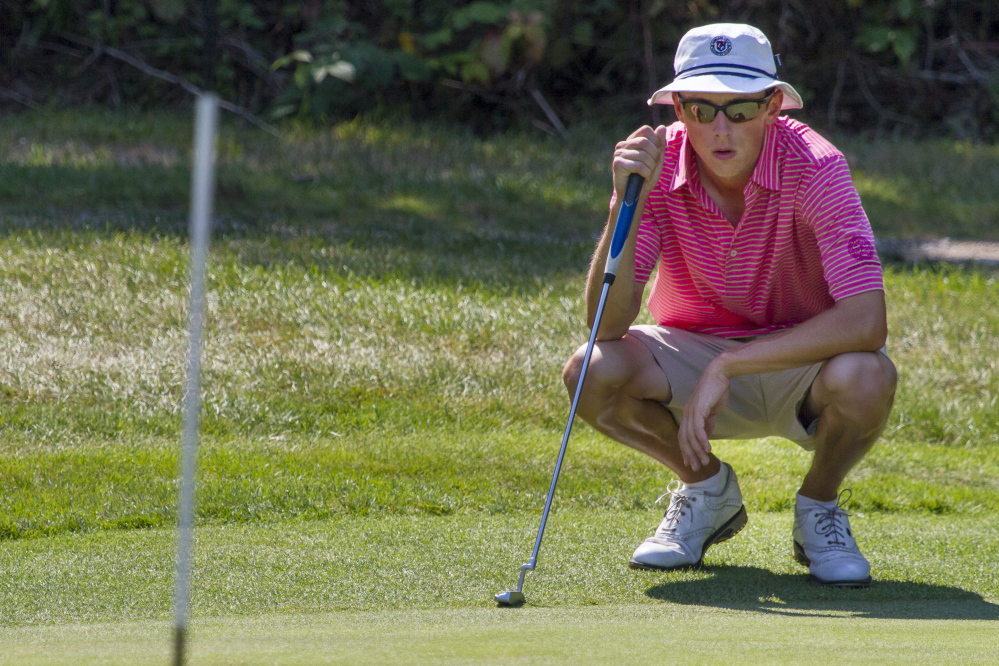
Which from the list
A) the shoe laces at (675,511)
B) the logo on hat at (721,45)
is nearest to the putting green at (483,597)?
the shoe laces at (675,511)

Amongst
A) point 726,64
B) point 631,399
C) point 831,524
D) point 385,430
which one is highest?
point 726,64

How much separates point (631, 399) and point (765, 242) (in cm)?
60

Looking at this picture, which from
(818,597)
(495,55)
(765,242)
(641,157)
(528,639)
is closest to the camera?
(528,639)

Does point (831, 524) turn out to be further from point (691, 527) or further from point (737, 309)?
point (737, 309)

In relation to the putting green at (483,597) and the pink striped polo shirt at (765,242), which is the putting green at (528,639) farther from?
the pink striped polo shirt at (765,242)

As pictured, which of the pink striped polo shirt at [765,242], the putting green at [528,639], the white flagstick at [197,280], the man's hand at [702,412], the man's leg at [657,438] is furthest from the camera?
the man's leg at [657,438]

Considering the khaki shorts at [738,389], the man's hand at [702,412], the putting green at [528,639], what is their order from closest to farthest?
the putting green at [528,639] → the man's hand at [702,412] → the khaki shorts at [738,389]

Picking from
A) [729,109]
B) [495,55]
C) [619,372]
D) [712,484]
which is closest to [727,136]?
[729,109]

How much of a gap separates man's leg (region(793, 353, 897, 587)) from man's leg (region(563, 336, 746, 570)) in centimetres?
23

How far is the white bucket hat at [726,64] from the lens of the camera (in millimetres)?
3324

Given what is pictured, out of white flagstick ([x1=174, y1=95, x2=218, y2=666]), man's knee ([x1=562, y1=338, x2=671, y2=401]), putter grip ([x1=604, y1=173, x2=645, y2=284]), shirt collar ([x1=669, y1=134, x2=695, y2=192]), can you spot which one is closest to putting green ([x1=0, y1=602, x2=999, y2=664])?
white flagstick ([x1=174, y1=95, x2=218, y2=666])

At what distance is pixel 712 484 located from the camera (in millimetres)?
3643

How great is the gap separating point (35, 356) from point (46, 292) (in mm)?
772

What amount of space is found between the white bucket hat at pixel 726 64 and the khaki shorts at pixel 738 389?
752 mm
